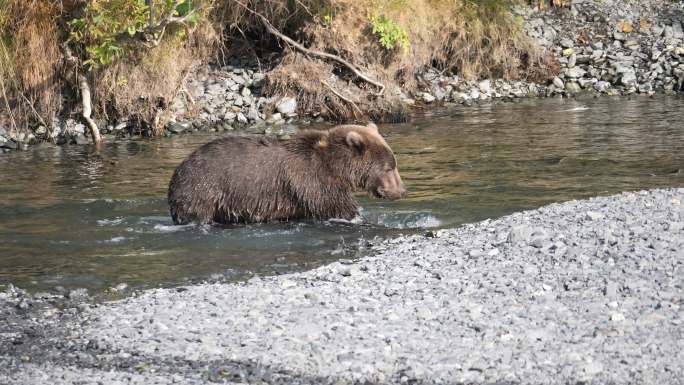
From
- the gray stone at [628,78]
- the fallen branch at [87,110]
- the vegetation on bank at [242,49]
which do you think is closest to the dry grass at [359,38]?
the vegetation on bank at [242,49]

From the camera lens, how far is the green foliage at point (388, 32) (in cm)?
1922

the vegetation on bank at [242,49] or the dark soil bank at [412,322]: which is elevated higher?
the vegetation on bank at [242,49]

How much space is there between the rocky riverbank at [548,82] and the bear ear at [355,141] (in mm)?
6899

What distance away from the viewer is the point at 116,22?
15.7 meters

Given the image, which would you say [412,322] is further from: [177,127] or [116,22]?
[177,127]

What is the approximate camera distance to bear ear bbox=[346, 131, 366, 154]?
34.3 ft

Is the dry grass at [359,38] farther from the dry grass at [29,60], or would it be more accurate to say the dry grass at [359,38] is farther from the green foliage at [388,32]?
the dry grass at [29,60]

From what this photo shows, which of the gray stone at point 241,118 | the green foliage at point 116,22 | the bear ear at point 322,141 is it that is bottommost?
the gray stone at point 241,118

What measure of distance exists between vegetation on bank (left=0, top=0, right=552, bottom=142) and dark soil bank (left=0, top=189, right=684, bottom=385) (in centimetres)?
812

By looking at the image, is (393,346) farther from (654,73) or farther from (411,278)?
(654,73)

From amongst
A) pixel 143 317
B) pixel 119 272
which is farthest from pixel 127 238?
pixel 143 317

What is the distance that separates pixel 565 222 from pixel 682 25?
1766cm

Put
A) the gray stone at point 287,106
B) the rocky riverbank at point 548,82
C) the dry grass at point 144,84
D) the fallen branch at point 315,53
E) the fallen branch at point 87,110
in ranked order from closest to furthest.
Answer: the fallen branch at point 87,110
the dry grass at point 144,84
the rocky riverbank at point 548,82
the gray stone at point 287,106
the fallen branch at point 315,53

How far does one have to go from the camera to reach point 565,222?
30.0 feet
